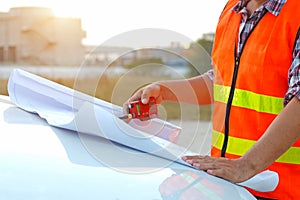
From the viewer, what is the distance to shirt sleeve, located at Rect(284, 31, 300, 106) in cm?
164

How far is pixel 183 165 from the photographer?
1.49m

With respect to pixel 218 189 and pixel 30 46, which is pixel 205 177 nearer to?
pixel 218 189

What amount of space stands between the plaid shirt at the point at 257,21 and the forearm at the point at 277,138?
4 centimetres

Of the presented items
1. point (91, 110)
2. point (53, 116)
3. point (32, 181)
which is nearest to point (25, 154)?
point (32, 181)

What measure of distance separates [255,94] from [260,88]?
3 cm

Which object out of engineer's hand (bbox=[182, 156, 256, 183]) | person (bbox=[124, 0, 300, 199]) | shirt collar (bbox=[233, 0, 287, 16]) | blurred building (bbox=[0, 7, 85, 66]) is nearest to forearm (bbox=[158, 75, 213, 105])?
person (bbox=[124, 0, 300, 199])

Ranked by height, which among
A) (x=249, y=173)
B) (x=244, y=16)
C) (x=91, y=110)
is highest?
(x=244, y=16)

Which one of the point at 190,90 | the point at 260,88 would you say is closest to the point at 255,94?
the point at 260,88

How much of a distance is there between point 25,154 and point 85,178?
0.17 metres

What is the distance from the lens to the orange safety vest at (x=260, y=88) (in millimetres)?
1743

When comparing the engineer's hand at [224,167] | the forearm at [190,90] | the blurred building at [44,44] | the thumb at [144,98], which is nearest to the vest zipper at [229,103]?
the forearm at [190,90]

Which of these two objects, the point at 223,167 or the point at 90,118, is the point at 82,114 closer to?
the point at 90,118

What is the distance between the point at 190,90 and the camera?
2088mm

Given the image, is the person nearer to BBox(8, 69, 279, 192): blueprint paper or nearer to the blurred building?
BBox(8, 69, 279, 192): blueprint paper
